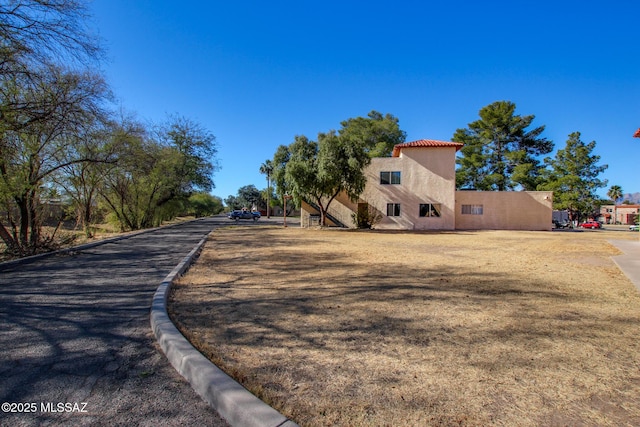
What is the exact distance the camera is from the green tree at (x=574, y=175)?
42.0m

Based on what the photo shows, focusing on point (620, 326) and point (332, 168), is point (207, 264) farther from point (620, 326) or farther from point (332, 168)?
point (332, 168)

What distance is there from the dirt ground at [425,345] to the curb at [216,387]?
5.8 inches

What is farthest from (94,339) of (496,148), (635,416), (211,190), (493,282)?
(496,148)

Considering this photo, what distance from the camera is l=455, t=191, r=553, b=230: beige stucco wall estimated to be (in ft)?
96.8

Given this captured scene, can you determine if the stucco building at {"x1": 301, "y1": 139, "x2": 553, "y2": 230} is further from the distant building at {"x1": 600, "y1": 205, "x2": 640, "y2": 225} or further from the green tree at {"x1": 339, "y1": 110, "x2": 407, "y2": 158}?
the distant building at {"x1": 600, "y1": 205, "x2": 640, "y2": 225}

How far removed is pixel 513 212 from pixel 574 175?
20.2m

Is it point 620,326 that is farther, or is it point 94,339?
point 620,326

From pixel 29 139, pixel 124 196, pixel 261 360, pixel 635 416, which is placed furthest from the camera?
pixel 124 196

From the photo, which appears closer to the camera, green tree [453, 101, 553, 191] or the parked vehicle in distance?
green tree [453, 101, 553, 191]

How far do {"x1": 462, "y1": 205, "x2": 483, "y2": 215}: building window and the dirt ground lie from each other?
23.6 meters

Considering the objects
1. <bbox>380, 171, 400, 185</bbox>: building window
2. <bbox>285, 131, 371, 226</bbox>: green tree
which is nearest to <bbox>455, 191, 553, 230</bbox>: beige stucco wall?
<bbox>380, 171, 400, 185</bbox>: building window

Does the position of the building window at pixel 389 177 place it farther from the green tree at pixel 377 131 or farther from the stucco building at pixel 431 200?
the green tree at pixel 377 131

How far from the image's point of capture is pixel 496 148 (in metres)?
42.7

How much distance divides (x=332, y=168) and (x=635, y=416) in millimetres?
22019
